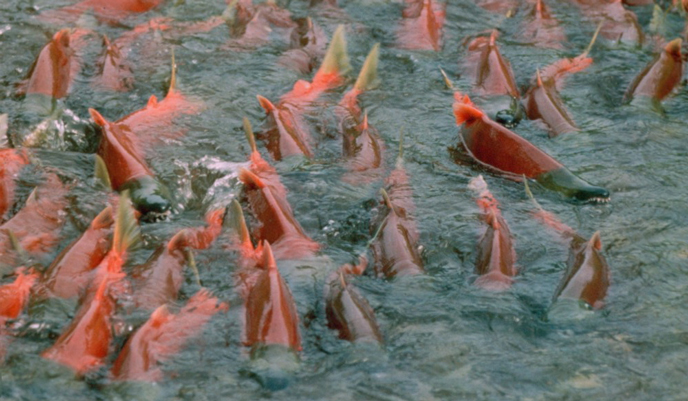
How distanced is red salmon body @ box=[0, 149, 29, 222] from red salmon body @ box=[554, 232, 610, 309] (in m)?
2.86

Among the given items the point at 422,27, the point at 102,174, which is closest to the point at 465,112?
the point at 422,27

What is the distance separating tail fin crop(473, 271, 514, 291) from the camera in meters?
4.09

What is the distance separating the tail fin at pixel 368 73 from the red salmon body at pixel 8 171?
219cm

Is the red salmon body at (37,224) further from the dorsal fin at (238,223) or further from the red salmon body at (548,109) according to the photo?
the red salmon body at (548,109)

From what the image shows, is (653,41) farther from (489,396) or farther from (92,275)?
(92,275)

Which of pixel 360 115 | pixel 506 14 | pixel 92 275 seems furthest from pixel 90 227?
pixel 506 14

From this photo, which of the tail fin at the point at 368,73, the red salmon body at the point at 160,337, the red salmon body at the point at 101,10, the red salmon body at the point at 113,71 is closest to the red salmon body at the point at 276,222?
the red salmon body at the point at 160,337

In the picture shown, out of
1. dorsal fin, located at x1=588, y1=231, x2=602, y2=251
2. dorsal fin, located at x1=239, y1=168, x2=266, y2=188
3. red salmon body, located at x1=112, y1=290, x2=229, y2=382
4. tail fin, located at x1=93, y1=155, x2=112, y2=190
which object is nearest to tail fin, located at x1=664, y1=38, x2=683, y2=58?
dorsal fin, located at x1=588, y1=231, x2=602, y2=251

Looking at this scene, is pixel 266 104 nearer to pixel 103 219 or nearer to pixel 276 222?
pixel 276 222

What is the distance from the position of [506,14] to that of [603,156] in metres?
2.22

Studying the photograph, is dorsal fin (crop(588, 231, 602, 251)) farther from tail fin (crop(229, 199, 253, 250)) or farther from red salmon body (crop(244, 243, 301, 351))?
tail fin (crop(229, 199, 253, 250))

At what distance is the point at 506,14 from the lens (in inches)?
278

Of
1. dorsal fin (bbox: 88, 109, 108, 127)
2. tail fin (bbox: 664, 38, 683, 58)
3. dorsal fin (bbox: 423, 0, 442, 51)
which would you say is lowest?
dorsal fin (bbox: 88, 109, 108, 127)

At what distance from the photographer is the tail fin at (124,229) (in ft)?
13.8
